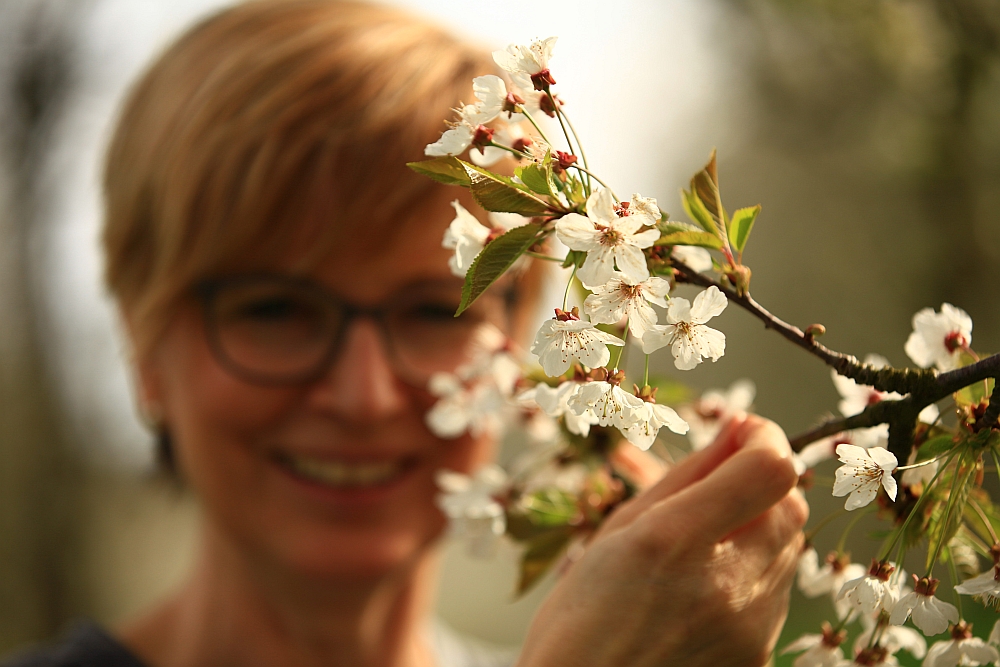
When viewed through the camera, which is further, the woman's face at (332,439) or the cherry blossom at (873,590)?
the woman's face at (332,439)

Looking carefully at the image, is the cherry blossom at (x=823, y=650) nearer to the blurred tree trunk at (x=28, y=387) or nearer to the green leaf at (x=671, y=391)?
the green leaf at (x=671, y=391)

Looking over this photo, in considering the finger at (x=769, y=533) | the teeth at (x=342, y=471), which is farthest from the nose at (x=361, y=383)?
the finger at (x=769, y=533)

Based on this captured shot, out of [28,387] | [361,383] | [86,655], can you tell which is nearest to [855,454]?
[361,383]

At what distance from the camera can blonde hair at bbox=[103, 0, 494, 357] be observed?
110 cm

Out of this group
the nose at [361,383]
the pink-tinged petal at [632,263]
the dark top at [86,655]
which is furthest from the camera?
the dark top at [86,655]

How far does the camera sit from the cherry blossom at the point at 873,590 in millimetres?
432

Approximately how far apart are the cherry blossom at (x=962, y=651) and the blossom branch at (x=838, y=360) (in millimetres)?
164

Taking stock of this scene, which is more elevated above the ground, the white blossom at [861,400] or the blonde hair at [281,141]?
the blonde hair at [281,141]

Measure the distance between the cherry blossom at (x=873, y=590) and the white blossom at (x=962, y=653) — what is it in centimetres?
6

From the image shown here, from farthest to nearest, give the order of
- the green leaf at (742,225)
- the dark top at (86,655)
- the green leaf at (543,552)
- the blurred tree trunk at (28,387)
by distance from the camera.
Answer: the blurred tree trunk at (28,387)
the dark top at (86,655)
the green leaf at (543,552)
the green leaf at (742,225)

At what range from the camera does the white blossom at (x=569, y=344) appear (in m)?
0.39

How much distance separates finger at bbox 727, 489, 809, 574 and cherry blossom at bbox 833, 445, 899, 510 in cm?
10

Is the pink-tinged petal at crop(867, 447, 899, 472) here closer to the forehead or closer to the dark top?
the forehead

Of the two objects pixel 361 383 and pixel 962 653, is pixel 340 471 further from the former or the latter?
pixel 962 653
